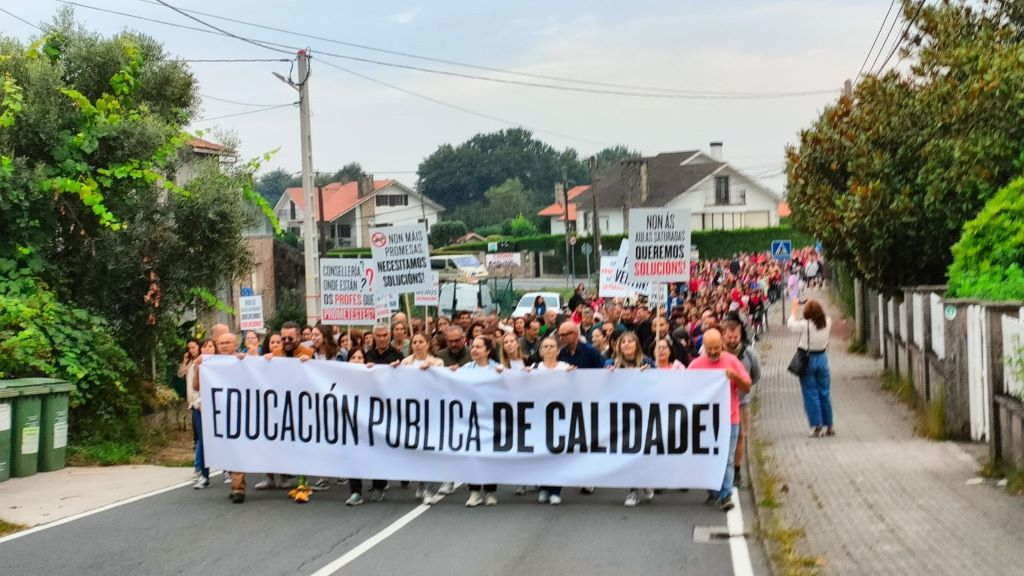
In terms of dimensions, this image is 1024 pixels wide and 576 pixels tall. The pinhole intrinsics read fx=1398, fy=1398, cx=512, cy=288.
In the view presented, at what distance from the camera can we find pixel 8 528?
13.1m

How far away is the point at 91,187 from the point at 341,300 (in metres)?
5.14

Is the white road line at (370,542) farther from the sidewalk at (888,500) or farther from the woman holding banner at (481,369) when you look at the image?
the sidewalk at (888,500)

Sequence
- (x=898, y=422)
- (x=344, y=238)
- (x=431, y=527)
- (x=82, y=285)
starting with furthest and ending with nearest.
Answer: (x=344, y=238)
(x=82, y=285)
(x=898, y=422)
(x=431, y=527)

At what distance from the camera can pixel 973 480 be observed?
13.4 metres

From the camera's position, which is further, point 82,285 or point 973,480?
point 82,285

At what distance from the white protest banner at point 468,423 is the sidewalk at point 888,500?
51.6 inches

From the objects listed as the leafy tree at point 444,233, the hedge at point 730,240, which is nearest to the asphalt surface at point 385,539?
the hedge at point 730,240

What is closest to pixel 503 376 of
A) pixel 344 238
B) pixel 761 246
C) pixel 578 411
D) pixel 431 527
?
pixel 578 411

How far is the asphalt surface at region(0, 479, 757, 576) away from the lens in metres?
10.6

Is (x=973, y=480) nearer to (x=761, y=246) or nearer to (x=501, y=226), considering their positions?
(x=761, y=246)

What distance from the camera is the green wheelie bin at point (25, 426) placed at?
53.9 feet

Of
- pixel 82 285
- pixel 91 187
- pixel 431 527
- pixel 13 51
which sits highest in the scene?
pixel 13 51

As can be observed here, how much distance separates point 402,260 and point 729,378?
7209mm

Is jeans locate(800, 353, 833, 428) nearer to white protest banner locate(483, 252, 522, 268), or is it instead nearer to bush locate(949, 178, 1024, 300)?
bush locate(949, 178, 1024, 300)
